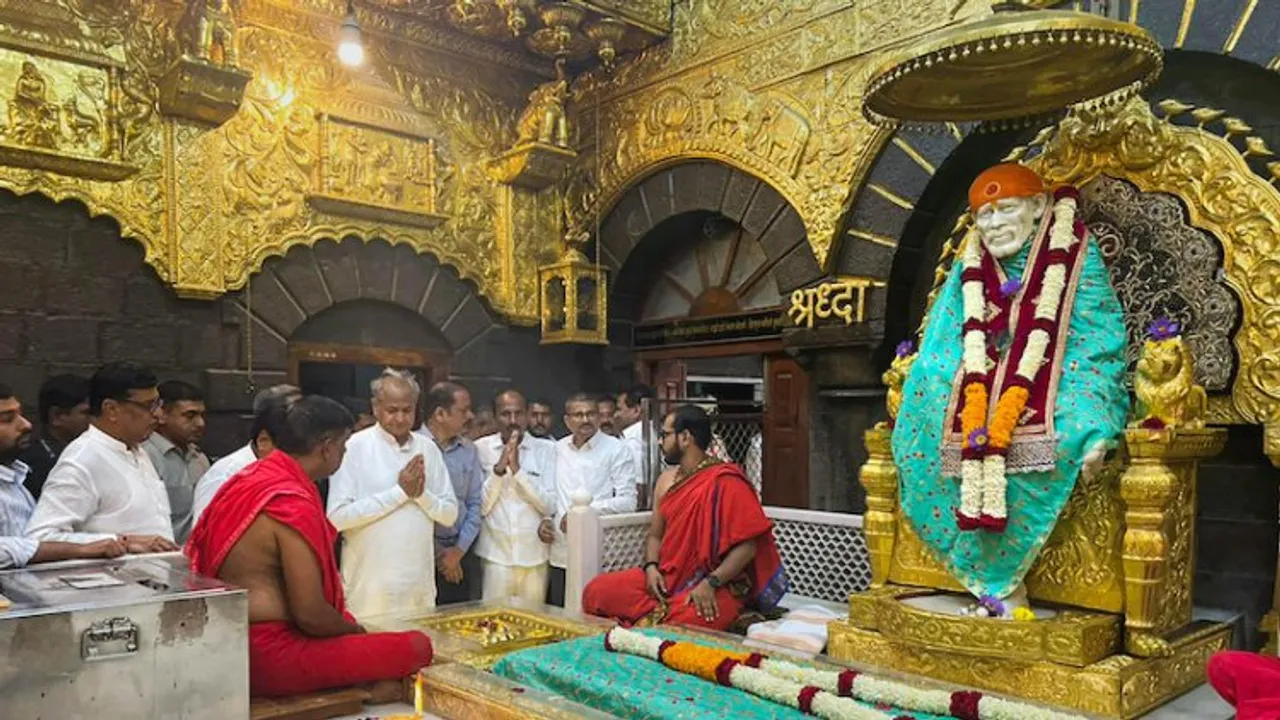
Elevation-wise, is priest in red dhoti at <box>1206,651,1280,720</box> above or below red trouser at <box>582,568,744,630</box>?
above

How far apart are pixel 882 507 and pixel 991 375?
807 mm

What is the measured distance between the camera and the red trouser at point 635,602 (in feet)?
14.8

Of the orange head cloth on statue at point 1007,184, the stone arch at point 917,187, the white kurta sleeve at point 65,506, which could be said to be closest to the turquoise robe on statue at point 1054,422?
the orange head cloth on statue at point 1007,184

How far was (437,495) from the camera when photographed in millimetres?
4742

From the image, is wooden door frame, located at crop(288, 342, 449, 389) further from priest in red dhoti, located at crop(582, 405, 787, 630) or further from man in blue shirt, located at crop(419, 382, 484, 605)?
priest in red dhoti, located at crop(582, 405, 787, 630)

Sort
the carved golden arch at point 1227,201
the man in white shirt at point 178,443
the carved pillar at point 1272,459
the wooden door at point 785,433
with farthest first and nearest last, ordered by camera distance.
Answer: the wooden door at point 785,433 → the man in white shirt at point 178,443 → the carved golden arch at point 1227,201 → the carved pillar at point 1272,459

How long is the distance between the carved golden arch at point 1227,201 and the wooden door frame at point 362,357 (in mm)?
4776

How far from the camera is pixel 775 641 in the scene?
13.9 ft

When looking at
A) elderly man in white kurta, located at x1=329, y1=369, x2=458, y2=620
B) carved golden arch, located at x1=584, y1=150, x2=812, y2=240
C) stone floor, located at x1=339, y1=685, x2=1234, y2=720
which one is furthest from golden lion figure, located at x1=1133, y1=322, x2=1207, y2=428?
elderly man in white kurta, located at x1=329, y1=369, x2=458, y2=620

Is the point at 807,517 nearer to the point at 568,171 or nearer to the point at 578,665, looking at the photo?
the point at 578,665

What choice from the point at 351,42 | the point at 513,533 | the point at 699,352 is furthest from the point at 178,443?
the point at 699,352

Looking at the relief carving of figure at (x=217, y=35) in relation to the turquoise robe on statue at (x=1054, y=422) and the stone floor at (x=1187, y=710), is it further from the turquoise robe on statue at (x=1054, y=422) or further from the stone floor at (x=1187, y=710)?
the turquoise robe on statue at (x=1054, y=422)

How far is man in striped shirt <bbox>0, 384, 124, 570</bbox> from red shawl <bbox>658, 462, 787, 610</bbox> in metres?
2.51

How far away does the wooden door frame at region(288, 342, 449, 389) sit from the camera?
21.9 ft
